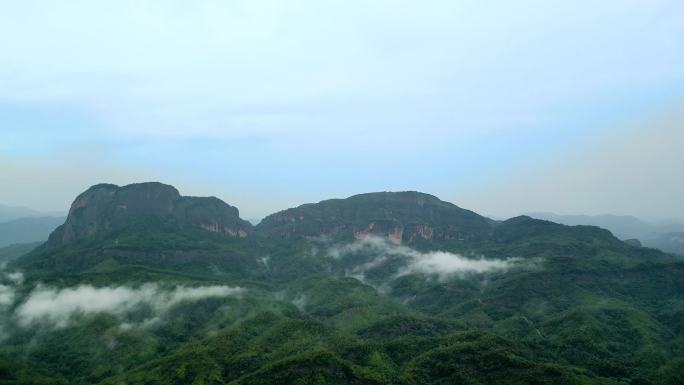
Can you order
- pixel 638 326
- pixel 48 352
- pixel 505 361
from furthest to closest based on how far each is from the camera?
1. pixel 638 326
2. pixel 48 352
3. pixel 505 361

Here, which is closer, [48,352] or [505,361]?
[505,361]

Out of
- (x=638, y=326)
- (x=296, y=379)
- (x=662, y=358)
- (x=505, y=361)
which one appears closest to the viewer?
(x=296, y=379)

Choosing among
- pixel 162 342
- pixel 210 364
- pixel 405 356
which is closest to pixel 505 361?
pixel 405 356

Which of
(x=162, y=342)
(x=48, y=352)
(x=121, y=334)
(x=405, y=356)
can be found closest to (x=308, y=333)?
(x=405, y=356)

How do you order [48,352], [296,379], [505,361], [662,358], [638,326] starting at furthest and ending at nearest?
[638,326]
[48,352]
[662,358]
[505,361]
[296,379]

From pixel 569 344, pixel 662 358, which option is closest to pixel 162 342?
pixel 569 344

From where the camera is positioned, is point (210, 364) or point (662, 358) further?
point (662, 358)

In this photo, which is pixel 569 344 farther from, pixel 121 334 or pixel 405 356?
pixel 121 334

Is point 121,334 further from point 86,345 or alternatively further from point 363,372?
point 363,372

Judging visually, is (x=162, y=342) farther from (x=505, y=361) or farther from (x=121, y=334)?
(x=505, y=361)

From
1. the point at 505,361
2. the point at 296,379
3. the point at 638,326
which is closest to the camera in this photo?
the point at 296,379
